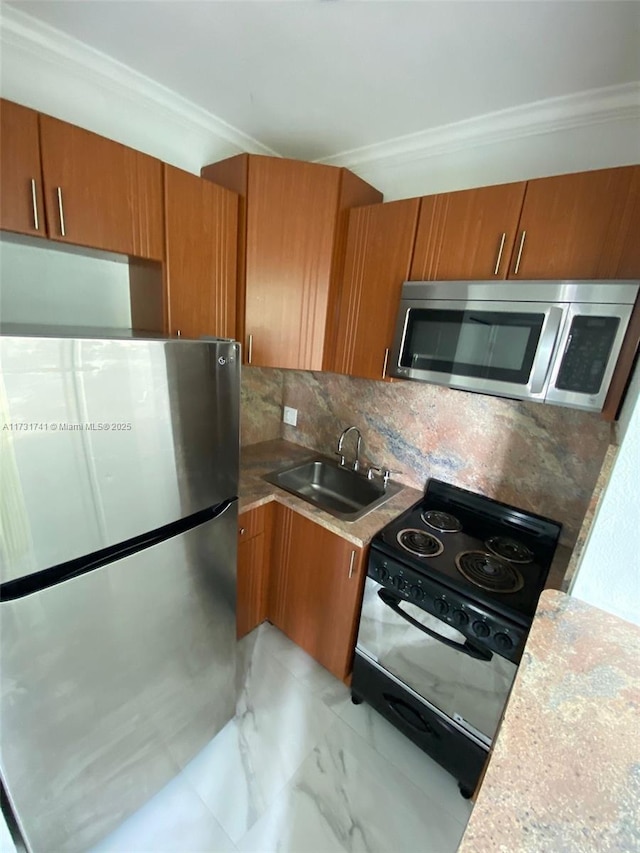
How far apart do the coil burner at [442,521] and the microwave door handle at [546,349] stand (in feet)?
2.35

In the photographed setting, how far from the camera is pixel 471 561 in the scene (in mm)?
1352

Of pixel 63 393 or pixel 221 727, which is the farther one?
pixel 221 727

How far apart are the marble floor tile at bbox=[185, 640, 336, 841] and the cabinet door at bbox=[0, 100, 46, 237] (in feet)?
6.51

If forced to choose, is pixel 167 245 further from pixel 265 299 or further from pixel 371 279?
pixel 371 279

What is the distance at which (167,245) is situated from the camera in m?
1.35

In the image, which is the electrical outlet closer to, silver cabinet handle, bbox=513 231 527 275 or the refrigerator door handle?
the refrigerator door handle

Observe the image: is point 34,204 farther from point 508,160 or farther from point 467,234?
point 508,160

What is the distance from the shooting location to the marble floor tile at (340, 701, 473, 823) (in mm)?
1322

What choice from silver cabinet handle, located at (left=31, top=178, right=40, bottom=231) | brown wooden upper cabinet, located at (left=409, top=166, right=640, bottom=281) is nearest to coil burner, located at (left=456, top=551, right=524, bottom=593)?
brown wooden upper cabinet, located at (left=409, top=166, right=640, bottom=281)

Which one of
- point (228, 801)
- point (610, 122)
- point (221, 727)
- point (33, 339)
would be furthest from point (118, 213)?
point (228, 801)

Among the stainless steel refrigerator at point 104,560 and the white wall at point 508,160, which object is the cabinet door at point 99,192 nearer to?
the stainless steel refrigerator at point 104,560

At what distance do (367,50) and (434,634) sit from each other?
200 centimetres

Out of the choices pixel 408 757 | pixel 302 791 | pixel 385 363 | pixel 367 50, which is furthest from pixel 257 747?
pixel 367 50

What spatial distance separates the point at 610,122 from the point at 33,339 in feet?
6.41
